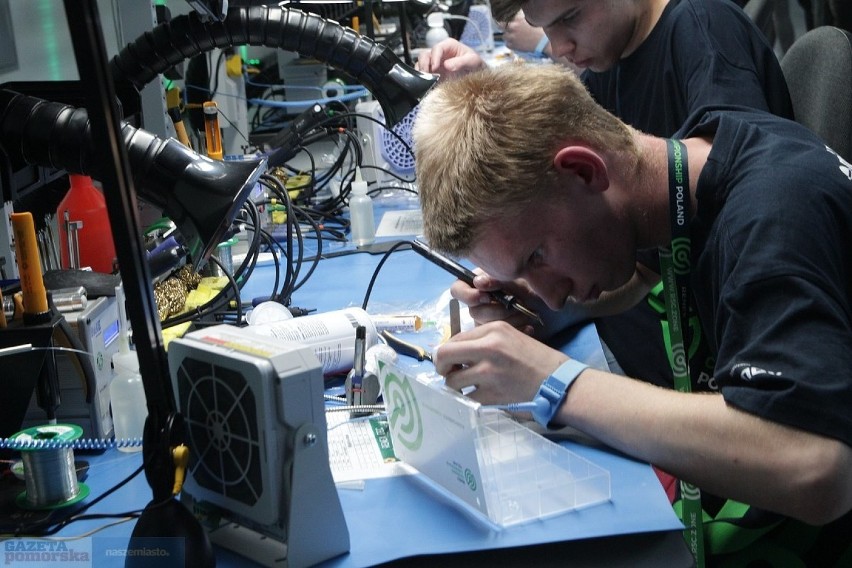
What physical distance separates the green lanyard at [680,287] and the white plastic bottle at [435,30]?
2.31m

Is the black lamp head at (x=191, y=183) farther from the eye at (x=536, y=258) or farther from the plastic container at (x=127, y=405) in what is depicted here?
the eye at (x=536, y=258)

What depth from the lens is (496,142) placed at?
107cm

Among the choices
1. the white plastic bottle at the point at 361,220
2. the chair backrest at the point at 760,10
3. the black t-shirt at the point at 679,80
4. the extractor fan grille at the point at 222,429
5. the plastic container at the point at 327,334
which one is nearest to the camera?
the extractor fan grille at the point at 222,429

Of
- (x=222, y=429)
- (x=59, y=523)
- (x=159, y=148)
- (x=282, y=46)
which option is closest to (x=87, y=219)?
(x=282, y=46)

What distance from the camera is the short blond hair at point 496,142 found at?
1066 millimetres

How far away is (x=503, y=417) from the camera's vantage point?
1.08m

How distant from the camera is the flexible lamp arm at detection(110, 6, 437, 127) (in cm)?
146

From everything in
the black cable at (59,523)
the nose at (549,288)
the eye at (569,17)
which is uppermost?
the eye at (569,17)

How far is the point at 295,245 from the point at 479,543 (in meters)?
1.41

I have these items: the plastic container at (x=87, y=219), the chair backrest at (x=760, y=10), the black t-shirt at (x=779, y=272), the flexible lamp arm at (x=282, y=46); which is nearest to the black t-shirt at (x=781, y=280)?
the black t-shirt at (x=779, y=272)

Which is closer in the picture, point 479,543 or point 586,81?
point 479,543

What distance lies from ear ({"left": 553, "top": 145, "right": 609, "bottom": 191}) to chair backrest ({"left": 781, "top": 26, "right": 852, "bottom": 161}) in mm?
938

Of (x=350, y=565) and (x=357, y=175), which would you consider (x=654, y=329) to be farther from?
(x=357, y=175)

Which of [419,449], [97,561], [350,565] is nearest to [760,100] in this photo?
[419,449]
